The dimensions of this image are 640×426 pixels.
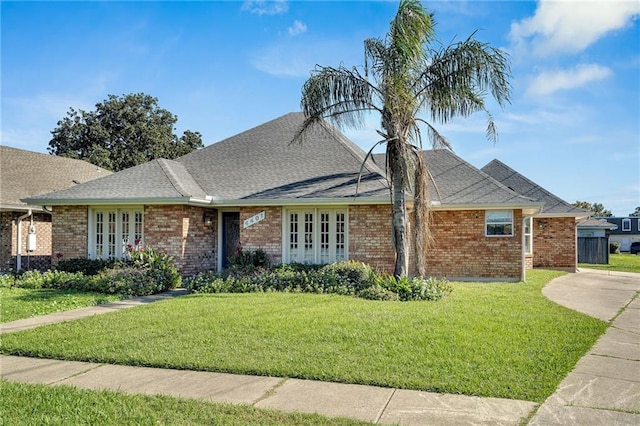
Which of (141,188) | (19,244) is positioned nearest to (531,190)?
(141,188)

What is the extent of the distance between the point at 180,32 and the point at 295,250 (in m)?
6.88

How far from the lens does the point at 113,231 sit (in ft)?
49.6

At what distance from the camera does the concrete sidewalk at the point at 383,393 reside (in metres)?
4.29

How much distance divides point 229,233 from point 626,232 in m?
57.2

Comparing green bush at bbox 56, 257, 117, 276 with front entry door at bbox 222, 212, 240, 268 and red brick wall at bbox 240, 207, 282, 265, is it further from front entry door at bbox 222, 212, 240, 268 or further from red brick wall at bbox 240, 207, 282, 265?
red brick wall at bbox 240, 207, 282, 265

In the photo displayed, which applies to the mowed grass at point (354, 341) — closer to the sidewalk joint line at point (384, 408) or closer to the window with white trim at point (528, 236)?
the sidewalk joint line at point (384, 408)

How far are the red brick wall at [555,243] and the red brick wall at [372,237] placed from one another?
975 centimetres

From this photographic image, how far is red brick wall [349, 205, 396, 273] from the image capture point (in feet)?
46.8

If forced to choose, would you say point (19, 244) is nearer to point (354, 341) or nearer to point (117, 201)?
point (117, 201)

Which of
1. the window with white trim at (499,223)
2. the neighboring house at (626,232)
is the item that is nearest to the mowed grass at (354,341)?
the window with white trim at (499,223)

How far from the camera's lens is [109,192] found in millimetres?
14898

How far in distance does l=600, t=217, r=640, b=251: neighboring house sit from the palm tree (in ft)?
177

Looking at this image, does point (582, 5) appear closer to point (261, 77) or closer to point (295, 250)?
point (261, 77)

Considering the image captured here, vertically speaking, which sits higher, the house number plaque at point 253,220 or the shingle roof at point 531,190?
the shingle roof at point 531,190
